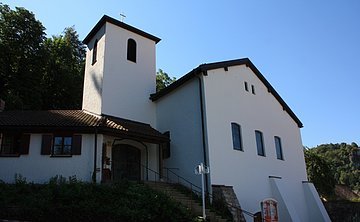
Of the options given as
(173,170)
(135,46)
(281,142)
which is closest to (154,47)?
(135,46)

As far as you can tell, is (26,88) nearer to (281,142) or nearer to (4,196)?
(4,196)

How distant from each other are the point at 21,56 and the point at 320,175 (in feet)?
92.6

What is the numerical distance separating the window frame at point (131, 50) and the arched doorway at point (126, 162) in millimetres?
5982

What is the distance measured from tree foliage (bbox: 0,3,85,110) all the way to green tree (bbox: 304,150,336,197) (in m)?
21.8

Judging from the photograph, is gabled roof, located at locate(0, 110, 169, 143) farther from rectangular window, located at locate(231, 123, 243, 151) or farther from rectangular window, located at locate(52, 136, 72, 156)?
rectangular window, located at locate(231, 123, 243, 151)

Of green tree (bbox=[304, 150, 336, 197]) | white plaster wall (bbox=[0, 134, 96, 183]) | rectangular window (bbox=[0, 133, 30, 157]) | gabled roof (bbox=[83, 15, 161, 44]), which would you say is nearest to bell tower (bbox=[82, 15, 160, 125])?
gabled roof (bbox=[83, 15, 161, 44])

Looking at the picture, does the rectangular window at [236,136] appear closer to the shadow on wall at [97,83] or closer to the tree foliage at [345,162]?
the shadow on wall at [97,83]

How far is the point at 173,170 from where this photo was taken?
18.0 metres

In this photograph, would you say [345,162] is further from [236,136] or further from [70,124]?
[70,124]

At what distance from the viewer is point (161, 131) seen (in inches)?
779

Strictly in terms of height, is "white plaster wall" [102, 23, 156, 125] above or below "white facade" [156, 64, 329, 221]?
above

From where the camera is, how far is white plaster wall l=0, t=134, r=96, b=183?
49.5ft

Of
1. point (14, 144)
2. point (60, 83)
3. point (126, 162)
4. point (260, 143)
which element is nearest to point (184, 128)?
point (126, 162)

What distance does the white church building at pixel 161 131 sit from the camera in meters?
15.7
